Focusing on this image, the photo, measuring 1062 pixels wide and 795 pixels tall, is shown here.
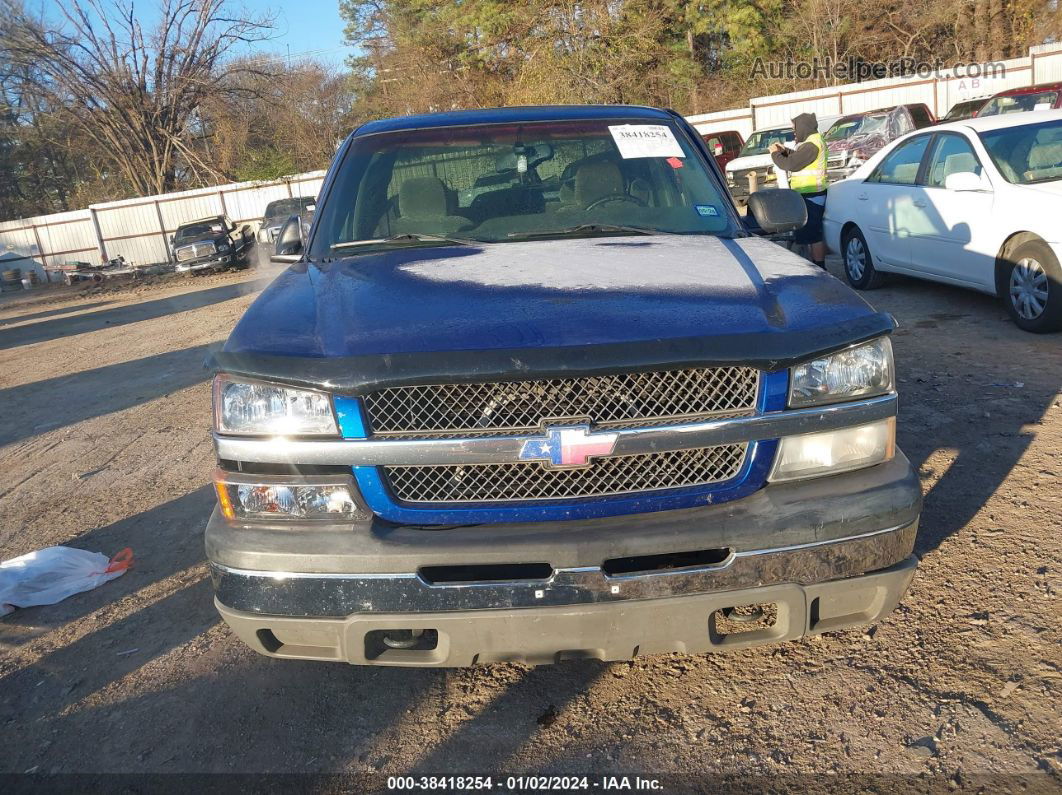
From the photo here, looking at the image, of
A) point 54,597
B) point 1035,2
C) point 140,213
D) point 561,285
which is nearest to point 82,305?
point 140,213

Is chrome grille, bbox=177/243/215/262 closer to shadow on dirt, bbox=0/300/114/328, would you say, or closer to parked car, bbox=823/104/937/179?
shadow on dirt, bbox=0/300/114/328

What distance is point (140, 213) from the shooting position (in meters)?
27.7

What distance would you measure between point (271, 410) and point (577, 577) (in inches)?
36.7

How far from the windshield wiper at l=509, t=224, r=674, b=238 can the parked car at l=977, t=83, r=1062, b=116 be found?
13.7 m

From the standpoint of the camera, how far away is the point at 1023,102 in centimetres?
1523

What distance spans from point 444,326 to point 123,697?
1.78m

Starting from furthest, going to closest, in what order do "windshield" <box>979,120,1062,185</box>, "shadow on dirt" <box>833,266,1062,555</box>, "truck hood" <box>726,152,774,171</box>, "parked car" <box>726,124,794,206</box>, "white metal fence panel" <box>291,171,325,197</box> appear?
"white metal fence panel" <box>291,171,325,197</box>
"truck hood" <box>726,152,774,171</box>
"parked car" <box>726,124,794,206</box>
"windshield" <box>979,120,1062,185</box>
"shadow on dirt" <box>833,266,1062,555</box>

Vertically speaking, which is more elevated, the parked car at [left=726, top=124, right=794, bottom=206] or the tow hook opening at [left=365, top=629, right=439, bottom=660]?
the parked car at [left=726, top=124, right=794, bottom=206]

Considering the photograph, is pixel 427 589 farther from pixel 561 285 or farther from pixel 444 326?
pixel 561 285

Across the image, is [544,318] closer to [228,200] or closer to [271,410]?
[271,410]

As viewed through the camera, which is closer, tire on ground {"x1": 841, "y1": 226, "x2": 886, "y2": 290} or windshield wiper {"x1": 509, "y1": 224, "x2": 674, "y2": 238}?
windshield wiper {"x1": 509, "y1": 224, "x2": 674, "y2": 238}

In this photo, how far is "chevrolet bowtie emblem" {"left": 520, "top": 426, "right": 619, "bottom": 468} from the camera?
217cm

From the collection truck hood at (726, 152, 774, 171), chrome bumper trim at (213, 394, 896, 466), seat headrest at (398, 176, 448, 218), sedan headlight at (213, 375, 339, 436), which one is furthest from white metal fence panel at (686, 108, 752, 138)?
sedan headlight at (213, 375, 339, 436)

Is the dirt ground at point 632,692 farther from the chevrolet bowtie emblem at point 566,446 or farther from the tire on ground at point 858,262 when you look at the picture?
the tire on ground at point 858,262
